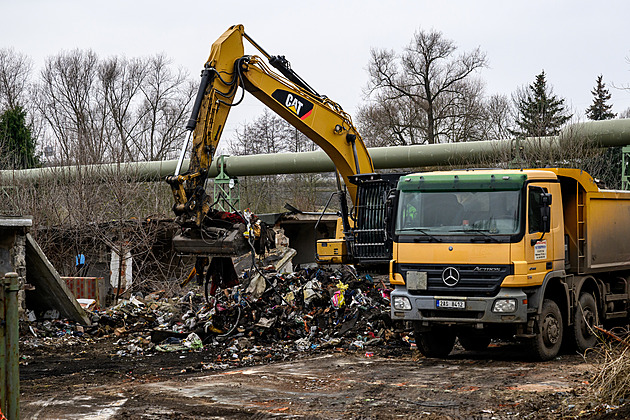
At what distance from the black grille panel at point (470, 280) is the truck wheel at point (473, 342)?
2051 mm

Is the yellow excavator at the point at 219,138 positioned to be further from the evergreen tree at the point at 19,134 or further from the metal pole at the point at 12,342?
the evergreen tree at the point at 19,134

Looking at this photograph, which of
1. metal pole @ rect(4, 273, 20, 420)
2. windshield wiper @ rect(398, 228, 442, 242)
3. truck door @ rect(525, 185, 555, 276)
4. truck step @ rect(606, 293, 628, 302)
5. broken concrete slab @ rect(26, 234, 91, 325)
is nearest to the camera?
metal pole @ rect(4, 273, 20, 420)

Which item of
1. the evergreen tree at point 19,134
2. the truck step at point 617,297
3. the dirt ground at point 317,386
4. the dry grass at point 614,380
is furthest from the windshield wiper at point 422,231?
the evergreen tree at point 19,134

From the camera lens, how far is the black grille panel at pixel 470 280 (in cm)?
988

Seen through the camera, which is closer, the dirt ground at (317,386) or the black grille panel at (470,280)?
the dirt ground at (317,386)

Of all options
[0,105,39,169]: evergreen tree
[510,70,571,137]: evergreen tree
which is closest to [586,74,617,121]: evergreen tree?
[510,70,571,137]: evergreen tree

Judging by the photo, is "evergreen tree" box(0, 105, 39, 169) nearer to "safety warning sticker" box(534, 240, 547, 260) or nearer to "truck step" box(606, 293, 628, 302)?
"truck step" box(606, 293, 628, 302)

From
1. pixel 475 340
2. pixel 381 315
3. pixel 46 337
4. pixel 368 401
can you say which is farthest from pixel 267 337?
pixel 368 401

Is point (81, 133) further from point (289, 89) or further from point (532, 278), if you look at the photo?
point (532, 278)

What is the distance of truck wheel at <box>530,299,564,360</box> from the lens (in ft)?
33.7

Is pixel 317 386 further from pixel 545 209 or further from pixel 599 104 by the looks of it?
pixel 599 104

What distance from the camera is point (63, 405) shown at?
7641 millimetres

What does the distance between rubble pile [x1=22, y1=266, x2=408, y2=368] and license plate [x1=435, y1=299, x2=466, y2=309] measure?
2.47 m

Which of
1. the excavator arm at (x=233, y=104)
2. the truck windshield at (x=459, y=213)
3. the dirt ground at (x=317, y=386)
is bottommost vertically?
the dirt ground at (x=317, y=386)
